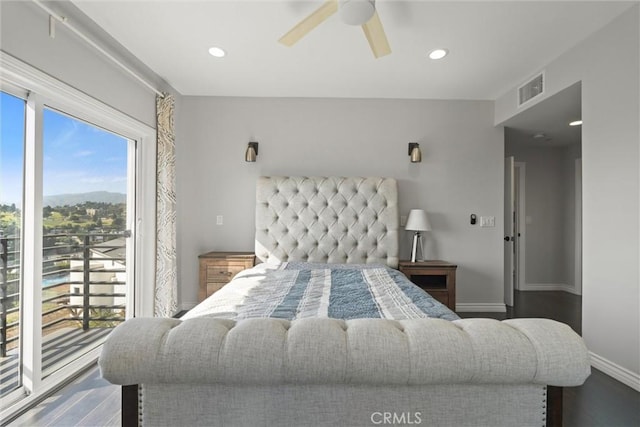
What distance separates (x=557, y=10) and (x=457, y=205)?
2008 millimetres

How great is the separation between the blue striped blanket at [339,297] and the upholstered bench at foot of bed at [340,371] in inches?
20.6

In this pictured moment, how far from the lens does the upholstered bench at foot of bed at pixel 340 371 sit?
89 centimetres

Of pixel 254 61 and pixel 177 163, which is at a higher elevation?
pixel 254 61

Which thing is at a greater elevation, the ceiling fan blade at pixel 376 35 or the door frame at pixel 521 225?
the ceiling fan blade at pixel 376 35

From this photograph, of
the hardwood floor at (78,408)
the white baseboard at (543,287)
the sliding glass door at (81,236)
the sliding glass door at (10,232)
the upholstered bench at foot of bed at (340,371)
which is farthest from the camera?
the white baseboard at (543,287)

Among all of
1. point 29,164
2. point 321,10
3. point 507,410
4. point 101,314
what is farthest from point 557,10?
point 101,314

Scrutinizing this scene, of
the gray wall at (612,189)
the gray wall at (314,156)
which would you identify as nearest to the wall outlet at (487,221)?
the gray wall at (314,156)

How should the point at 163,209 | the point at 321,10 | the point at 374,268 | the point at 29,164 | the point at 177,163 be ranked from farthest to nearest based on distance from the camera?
the point at 177,163 → the point at 163,209 → the point at 374,268 → the point at 29,164 → the point at 321,10

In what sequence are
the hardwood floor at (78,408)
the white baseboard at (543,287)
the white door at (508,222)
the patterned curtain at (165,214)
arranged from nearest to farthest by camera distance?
the hardwood floor at (78,408)
the patterned curtain at (165,214)
the white door at (508,222)
the white baseboard at (543,287)

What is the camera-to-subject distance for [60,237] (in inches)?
86.6

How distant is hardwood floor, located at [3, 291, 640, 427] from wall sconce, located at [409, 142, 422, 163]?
7.66ft

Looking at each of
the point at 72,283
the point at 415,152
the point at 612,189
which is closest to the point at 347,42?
the point at 415,152

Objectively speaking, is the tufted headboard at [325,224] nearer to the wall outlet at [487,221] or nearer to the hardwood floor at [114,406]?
the wall outlet at [487,221]

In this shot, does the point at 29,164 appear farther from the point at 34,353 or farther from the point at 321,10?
the point at 321,10
